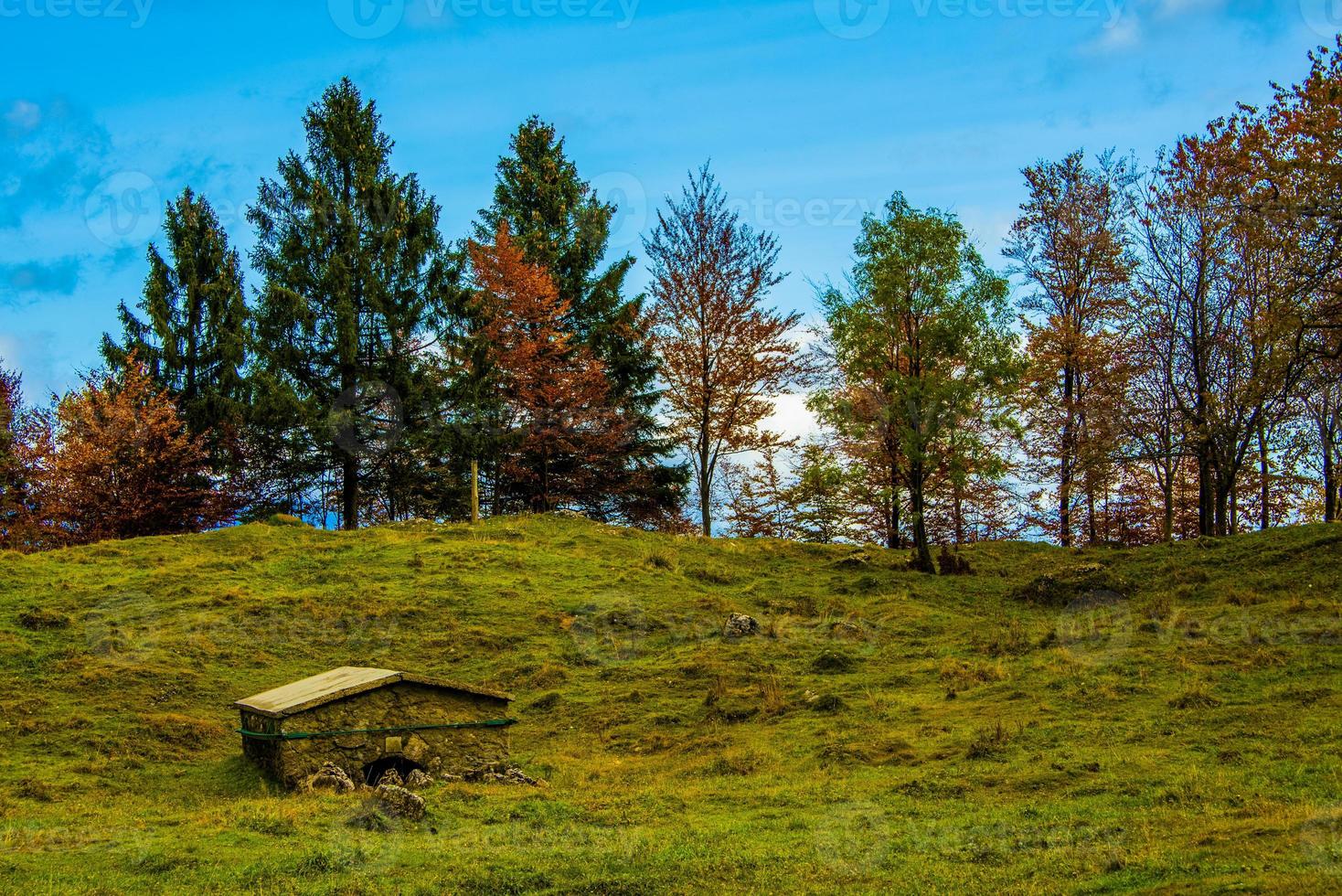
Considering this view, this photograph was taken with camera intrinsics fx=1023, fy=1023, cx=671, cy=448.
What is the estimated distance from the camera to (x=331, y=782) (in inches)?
554

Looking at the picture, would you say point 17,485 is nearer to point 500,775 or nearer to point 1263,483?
point 500,775

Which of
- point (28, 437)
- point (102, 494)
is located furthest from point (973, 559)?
point (28, 437)

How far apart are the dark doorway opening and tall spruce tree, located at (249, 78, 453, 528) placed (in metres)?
22.3

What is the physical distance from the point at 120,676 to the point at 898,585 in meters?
18.5

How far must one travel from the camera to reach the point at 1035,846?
9.25 m

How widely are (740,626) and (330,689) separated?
1032 centimetres

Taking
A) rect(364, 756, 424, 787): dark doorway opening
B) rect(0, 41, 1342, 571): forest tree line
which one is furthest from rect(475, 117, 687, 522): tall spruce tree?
rect(364, 756, 424, 787): dark doorway opening

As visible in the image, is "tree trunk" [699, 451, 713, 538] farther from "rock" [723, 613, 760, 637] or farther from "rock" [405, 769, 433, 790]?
"rock" [405, 769, 433, 790]

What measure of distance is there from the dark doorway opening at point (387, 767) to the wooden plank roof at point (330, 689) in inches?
43.1

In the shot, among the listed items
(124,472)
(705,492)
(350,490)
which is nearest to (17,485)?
(124,472)

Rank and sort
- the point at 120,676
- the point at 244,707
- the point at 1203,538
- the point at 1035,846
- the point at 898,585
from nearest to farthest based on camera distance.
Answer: the point at 1035,846 < the point at 244,707 < the point at 120,676 < the point at 898,585 < the point at 1203,538

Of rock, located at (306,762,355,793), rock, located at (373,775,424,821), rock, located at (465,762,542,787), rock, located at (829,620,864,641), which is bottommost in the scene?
rock, located at (465,762,542,787)

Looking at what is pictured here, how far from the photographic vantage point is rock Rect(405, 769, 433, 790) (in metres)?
14.1

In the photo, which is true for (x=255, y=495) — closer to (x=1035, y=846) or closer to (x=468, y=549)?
(x=468, y=549)
